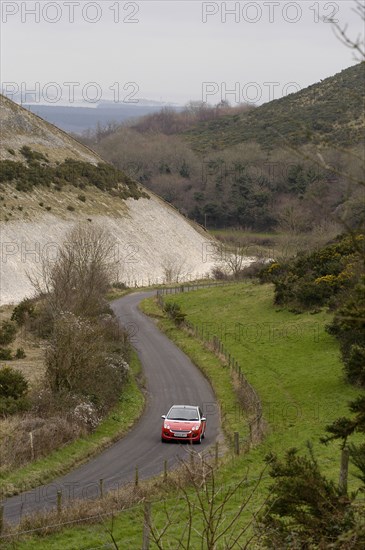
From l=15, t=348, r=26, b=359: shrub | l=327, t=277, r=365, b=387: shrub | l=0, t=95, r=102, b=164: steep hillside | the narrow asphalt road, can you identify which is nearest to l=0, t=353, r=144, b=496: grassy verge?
the narrow asphalt road

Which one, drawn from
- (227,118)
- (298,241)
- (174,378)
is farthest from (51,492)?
(227,118)

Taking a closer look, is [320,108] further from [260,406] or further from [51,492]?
[51,492]

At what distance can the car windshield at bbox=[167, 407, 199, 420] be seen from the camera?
90.1 ft

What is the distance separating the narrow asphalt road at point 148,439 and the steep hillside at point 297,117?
73095mm

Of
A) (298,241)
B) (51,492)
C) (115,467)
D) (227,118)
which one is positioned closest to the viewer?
(51,492)

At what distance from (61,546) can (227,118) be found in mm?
159728

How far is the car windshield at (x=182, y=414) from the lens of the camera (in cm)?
2747

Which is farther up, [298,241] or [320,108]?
[320,108]

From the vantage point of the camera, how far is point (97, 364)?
98.4 ft

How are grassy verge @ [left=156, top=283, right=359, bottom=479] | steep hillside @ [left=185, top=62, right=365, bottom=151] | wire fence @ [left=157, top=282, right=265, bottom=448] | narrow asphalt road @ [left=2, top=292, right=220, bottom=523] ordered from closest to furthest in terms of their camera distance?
narrow asphalt road @ [left=2, top=292, right=220, bottom=523] < grassy verge @ [left=156, top=283, right=359, bottom=479] < wire fence @ [left=157, top=282, right=265, bottom=448] < steep hillside @ [left=185, top=62, right=365, bottom=151]

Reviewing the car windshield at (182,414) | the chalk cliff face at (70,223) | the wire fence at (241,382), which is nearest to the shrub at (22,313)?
the chalk cliff face at (70,223)

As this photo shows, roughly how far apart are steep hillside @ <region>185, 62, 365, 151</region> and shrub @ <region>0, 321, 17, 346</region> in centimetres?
7407

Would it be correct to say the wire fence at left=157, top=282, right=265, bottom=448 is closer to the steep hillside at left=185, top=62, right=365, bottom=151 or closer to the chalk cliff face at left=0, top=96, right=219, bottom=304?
the chalk cliff face at left=0, top=96, right=219, bottom=304

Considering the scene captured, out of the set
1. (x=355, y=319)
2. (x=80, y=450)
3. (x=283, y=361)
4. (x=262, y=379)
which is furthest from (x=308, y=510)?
(x=283, y=361)
